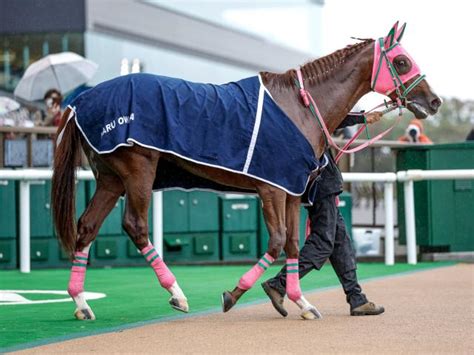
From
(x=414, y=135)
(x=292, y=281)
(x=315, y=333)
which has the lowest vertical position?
(x=315, y=333)

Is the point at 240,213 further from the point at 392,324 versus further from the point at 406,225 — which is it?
the point at 392,324

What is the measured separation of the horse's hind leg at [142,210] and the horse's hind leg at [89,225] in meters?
0.33

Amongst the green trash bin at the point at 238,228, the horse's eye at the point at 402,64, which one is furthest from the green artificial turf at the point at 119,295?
the horse's eye at the point at 402,64

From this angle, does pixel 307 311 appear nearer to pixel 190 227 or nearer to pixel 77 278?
pixel 77 278

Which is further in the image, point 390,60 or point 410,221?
point 410,221

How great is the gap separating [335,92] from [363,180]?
17.3 feet

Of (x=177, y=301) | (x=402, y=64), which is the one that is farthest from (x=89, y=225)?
(x=402, y=64)

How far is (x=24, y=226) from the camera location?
1248 cm

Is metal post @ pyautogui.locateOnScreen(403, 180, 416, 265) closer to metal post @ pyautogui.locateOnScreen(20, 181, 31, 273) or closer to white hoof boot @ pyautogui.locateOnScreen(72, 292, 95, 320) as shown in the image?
A: metal post @ pyautogui.locateOnScreen(20, 181, 31, 273)

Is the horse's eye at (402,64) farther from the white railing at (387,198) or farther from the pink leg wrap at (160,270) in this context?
the white railing at (387,198)

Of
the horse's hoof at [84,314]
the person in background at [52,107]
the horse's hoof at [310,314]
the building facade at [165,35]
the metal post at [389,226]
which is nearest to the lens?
the horse's hoof at [310,314]

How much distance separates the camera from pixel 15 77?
2417cm

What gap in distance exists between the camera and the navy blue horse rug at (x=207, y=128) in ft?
25.2

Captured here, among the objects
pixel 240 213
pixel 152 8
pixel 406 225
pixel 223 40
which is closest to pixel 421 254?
pixel 406 225
